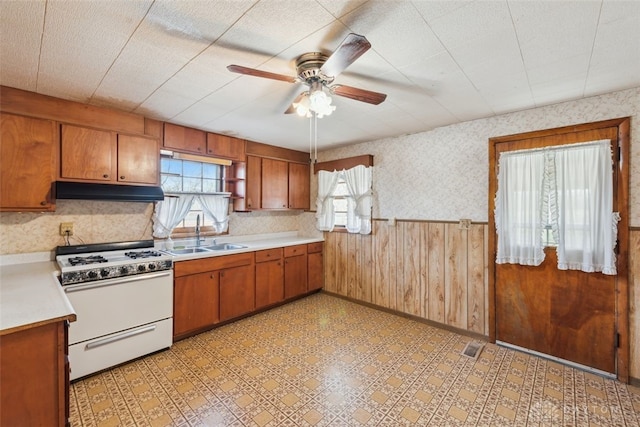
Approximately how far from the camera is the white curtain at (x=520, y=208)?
2.60 m

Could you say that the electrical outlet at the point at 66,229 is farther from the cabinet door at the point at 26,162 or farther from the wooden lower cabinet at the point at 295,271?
the wooden lower cabinet at the point at 295,271

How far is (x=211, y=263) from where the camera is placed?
3.10 m

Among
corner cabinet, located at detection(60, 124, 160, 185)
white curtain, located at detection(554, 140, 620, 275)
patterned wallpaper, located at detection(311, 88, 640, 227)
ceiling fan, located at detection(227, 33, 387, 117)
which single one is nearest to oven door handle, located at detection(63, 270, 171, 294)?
corner cabinet, located at detection(60, 124, 160, 185)

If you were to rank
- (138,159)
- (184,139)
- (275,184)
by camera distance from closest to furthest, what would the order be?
(138,159), (184,139), (275,184)

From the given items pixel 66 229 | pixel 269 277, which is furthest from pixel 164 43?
pixel 269 277

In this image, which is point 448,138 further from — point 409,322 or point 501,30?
point 409,322

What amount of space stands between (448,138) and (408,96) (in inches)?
42.0

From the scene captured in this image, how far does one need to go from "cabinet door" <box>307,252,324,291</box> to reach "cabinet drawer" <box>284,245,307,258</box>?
0.17 m

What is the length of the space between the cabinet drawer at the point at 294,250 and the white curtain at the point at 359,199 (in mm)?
725

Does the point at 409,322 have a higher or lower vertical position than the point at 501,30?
lower

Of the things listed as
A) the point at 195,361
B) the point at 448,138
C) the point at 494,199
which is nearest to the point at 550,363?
the point at 494,199

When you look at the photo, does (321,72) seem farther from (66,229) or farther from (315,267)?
(315,267)

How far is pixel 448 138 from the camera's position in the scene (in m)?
3.17

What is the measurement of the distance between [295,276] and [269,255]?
587 millimetres
